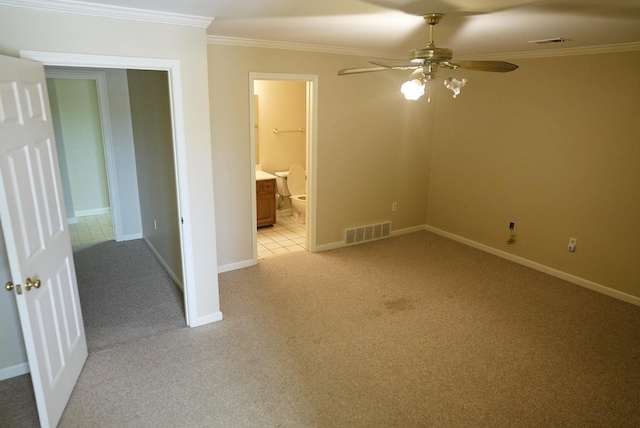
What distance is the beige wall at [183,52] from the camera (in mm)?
2287

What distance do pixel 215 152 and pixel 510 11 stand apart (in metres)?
2.78

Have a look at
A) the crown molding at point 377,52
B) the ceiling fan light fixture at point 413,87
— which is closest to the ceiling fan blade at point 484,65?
the ceiling fan light fixture at point 413,87

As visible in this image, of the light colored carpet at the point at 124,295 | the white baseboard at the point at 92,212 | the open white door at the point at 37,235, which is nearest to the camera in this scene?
the open white door at the point at 37,235

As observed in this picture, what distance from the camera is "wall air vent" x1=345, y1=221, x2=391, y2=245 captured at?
518 centimetres

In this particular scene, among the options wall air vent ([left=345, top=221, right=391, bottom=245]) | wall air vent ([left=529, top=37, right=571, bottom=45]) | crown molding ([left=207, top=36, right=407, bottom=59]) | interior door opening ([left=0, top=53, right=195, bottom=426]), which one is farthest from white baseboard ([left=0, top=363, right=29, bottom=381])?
wall air vent ([left=529, top=37, right=571, bottom=45])

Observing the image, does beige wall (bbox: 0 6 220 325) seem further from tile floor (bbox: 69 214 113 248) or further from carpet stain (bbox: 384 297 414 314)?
tile floor (bbox: 69 214 113 248)

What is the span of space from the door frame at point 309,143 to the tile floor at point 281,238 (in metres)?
0.28

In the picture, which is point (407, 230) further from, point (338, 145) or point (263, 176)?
point (263, 176)

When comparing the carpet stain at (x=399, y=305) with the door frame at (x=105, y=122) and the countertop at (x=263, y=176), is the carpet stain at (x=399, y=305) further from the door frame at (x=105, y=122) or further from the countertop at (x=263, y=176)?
the door frame at (x=105, y=122)

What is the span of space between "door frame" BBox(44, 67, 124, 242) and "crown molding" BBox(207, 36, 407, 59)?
6.24 ft

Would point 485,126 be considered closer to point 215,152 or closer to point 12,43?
point 215,152

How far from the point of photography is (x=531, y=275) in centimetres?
439

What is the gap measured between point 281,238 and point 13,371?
10.8 feet

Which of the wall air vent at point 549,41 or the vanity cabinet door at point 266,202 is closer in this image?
the wall air vent at point 549,41
